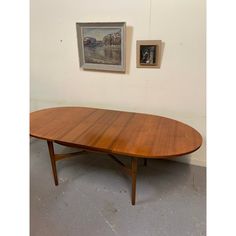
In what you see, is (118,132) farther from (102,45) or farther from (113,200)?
(102,45)

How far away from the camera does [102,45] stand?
8.34 feet

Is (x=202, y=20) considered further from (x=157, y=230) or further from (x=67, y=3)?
(x=157, y=230)

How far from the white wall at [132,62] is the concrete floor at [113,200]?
1.66 ft

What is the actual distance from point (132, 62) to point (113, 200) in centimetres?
149

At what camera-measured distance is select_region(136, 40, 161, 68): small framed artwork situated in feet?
7.64

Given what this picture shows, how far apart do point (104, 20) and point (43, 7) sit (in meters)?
0.90

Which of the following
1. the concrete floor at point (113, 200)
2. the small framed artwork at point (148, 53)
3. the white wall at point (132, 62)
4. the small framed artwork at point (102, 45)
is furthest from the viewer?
the small framed artwork at point (102, 45)

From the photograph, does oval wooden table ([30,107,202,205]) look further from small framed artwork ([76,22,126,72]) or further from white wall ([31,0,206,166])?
small framed artwork ([76,22,126,72])

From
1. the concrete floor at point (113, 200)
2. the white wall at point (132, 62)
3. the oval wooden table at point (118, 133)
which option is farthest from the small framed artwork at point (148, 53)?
the concrete floor at point (113, 200)

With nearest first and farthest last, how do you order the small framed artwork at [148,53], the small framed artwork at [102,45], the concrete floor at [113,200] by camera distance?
1. the concrete floor at [113,200]
2. the small framed artwork at [148,53]
3. the small framed artwork at [102,45]

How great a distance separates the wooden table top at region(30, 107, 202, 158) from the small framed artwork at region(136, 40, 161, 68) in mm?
583

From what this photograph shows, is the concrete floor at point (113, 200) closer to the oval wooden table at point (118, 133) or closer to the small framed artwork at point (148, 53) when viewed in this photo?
the oval wooden table at point (118, 133)

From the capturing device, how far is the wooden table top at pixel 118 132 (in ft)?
5.64

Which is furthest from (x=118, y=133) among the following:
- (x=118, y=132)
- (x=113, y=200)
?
(x=113, y=200)
